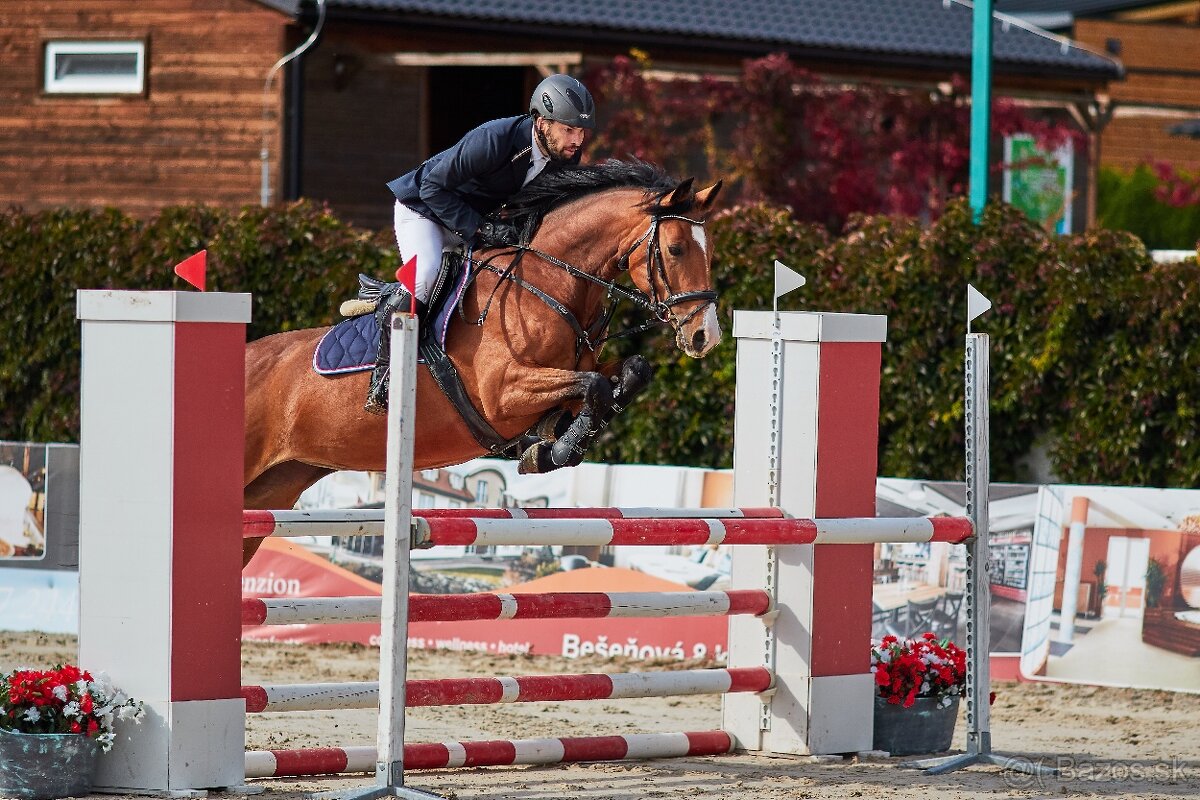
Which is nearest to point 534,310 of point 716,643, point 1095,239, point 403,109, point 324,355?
point 324,355

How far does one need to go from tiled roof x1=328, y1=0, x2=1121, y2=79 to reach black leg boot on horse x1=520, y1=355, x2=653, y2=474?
8363 mm

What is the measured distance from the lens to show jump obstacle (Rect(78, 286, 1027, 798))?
4371 millimetres

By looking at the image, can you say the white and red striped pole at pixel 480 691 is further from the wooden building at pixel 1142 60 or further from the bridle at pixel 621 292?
the wooden building at pixel 1142 60

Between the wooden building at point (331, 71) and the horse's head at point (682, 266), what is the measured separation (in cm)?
807

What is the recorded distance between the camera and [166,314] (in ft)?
14.4

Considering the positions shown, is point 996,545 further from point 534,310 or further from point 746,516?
point 534,310

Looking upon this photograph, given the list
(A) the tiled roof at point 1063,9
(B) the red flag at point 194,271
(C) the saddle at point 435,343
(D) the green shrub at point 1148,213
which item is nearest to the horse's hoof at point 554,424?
(C) the saddle at point 435,343

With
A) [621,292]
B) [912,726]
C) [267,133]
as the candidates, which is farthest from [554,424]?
[267,133]

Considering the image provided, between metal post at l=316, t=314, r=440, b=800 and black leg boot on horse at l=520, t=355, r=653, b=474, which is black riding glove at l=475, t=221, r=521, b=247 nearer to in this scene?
black leg boot on horse at l=520, t=355, r=653, b=474

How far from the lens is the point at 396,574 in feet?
14.2

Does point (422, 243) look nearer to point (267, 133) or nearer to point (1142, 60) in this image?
point (267, 133)

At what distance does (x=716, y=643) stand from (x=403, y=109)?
8.34 meters

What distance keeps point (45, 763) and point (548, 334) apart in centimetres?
190

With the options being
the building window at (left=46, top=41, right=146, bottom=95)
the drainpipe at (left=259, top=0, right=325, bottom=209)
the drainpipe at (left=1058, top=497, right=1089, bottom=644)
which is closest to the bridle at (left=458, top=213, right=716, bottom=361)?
the drainpipe at (left=1058, top=497, right=1089, bottom=644)
